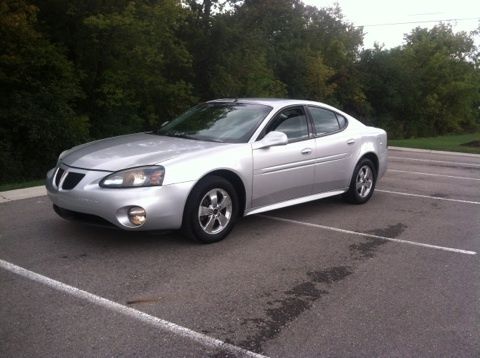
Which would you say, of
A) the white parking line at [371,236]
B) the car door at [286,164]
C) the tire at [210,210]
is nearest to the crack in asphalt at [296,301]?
the white parking line at [371,236]

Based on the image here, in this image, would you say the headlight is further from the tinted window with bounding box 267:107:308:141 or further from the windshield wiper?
the tinted window with bounding box 267:107:308:141

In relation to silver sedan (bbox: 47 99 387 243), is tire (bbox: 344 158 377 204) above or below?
below

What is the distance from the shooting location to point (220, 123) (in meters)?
6.27

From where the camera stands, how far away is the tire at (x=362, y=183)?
7.41 meters

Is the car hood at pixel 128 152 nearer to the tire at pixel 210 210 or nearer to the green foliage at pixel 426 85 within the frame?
the tire at pixel 210 210

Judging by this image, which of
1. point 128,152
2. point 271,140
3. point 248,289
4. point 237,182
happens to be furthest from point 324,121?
point 248,289

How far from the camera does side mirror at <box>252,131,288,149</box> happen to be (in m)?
5.86

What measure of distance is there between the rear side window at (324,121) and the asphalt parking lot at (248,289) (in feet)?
3.75

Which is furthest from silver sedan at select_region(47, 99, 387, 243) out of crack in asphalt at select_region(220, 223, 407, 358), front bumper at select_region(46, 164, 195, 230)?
crack in asphalt at select_region(220, 223, 407, 358)

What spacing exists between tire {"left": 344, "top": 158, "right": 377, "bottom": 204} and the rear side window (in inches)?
25.8

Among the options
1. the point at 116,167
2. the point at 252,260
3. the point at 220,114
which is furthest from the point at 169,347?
the point at 220,114

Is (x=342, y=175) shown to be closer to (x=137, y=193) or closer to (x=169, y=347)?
(x=137, y=193)

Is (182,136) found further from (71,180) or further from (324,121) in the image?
(324,121)

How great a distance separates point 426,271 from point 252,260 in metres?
1.61
